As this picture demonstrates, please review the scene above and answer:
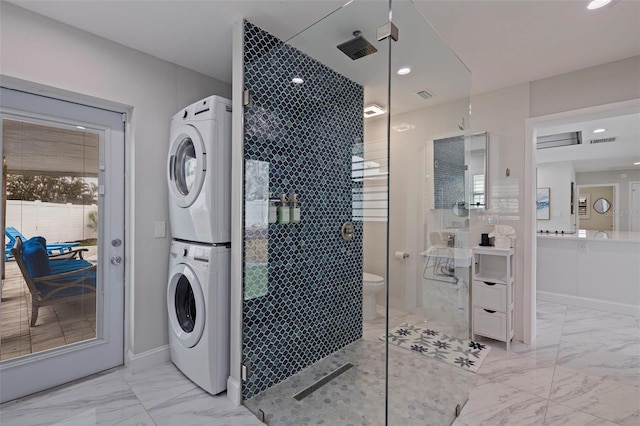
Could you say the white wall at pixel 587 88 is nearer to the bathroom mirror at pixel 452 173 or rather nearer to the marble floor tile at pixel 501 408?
the bathroom mirror at pixel 452 173

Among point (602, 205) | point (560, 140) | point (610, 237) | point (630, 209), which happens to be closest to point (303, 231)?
point (610, 237)

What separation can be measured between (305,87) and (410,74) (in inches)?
26.5

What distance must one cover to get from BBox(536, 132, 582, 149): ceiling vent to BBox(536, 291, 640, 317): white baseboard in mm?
2262

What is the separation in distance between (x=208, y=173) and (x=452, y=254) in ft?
5.72

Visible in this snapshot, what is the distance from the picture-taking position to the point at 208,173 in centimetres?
198

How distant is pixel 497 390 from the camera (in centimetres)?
207

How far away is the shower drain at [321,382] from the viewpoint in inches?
75.4

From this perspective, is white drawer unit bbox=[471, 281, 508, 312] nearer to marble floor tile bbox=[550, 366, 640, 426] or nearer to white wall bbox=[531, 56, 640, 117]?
marble floor tile bbox=[550, 366, 640, 426]

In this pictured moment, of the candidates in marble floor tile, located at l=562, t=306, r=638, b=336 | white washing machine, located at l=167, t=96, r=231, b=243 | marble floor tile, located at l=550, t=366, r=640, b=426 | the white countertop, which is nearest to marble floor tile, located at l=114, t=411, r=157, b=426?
white washing machine, located at l=167, t=96, r=231, b=243

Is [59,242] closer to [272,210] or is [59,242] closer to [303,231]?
[272,210]

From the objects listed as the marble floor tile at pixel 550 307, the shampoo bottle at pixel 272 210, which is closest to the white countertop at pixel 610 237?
the marble floor tile at pixel 550 307

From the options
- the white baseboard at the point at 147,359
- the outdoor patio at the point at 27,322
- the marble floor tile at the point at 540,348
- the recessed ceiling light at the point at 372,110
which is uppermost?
the recessed ceiling light at the point at 372,110

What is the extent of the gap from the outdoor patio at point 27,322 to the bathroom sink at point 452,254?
2.47 meters

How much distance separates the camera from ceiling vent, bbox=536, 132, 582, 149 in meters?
4.35
